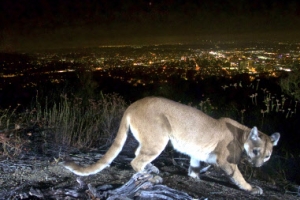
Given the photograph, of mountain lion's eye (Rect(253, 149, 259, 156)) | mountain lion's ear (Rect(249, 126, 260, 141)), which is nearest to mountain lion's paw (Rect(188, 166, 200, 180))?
mountain lion's eye (Rect(253, 149, 259, 156))

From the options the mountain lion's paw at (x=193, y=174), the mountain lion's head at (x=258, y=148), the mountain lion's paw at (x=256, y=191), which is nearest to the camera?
the mountain lion's paw at (x=256, y=191)

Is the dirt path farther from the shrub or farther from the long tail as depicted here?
the shrub

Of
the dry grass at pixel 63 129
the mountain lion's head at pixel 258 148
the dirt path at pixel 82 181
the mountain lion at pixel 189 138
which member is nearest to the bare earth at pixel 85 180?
the dirt path at pixel 82 181

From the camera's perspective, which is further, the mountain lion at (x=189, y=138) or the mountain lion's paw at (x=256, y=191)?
the mountain lion's paw at (x=256, y=191)

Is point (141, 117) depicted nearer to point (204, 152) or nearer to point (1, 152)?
point (204, 152)

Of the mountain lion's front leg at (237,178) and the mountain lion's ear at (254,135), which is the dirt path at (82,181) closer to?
the mountain lion's front leg at (237,178)

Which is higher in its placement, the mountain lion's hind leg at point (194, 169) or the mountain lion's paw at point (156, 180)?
the mountain lion's paw at point (156, 180)

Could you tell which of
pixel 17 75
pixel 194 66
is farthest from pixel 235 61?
pixel 17 75

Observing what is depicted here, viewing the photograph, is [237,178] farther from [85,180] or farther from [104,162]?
[85,180]

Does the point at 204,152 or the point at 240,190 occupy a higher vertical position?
the point at 204,152
